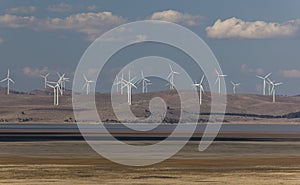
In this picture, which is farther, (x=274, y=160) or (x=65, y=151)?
(x=65, y=151)

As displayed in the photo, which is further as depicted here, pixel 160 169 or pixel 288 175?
pixel 160 169

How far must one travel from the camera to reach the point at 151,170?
6500cm

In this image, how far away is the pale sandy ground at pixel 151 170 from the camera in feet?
187

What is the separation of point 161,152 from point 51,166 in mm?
24674

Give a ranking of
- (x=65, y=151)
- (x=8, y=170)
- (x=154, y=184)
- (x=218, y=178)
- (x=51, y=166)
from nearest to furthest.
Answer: (x=154, y=184) → (x=218, y=178) → (x=8, y=170) → (x=51, y=166) → (x=65, y=151)

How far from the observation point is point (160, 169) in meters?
66.2

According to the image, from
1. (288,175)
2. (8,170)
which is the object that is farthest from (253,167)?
(8,170)

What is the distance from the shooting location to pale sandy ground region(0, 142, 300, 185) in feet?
187

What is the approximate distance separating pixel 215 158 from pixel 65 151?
A: 17878 mm

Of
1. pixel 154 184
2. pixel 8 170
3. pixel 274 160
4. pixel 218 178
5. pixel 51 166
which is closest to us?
pixel 154 184

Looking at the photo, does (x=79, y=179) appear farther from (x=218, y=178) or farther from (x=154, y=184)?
(x=218, y=178)

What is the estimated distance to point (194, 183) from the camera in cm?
5553

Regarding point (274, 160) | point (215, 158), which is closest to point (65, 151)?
point (215, 158)

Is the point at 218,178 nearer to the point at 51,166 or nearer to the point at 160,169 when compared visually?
the point at 160,169
